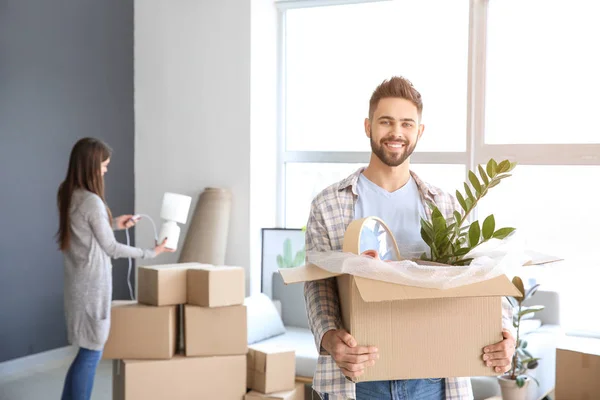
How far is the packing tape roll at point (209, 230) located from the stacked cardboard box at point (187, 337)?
932 mm

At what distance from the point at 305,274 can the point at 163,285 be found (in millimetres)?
1989

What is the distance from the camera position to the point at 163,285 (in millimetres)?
3328

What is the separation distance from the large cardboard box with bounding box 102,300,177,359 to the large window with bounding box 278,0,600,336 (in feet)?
5.44

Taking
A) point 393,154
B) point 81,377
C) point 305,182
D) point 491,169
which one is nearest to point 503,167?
point 491,169

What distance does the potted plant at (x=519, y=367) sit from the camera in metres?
3.17

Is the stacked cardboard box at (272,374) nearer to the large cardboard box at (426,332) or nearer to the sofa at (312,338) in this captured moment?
the sofa at (312,338)

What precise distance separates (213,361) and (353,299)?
210 centimetres

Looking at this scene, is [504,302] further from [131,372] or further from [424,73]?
[424,73]

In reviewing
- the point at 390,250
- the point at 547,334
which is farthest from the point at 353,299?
the point at 547,334

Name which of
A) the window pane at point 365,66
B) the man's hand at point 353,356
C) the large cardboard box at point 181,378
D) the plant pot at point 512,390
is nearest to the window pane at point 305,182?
the window pane at point 365,66

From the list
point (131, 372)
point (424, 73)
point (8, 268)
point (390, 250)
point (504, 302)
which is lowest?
point (131, 372)

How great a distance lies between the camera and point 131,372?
10.7 feet

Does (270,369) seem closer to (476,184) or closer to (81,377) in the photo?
(81,377)

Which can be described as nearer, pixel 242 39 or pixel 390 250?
pixel 390 250
